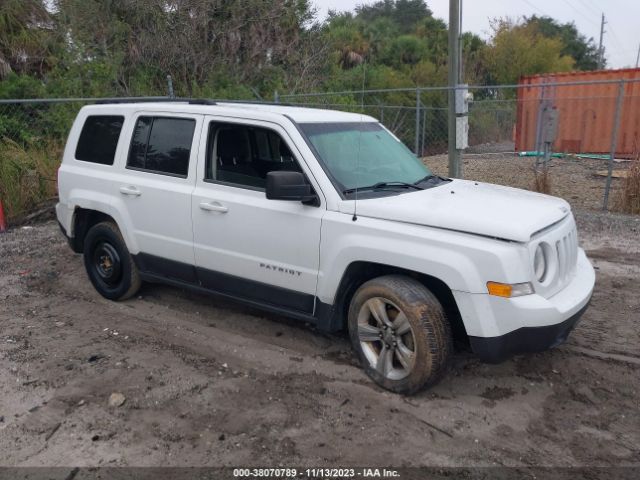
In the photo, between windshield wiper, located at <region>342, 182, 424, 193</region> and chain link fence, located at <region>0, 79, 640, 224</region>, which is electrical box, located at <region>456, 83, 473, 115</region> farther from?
windshield wiper, located at <region>342, 182, 424, 193</region>

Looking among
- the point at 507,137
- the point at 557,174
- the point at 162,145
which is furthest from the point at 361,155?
the point at 507,137

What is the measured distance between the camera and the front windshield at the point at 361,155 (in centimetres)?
424

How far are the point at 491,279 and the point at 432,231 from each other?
47cm

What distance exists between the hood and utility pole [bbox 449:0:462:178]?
3.99m

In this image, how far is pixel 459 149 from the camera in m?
8.30

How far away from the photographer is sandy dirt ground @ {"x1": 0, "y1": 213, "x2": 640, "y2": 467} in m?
3.30

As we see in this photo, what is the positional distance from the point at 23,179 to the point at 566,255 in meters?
8.28

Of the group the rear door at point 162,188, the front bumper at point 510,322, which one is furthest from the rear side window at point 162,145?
the front bumper at point 510,322

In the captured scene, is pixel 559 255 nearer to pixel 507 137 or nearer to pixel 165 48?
pixel 165 48

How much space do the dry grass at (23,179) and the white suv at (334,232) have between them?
4.30 meters

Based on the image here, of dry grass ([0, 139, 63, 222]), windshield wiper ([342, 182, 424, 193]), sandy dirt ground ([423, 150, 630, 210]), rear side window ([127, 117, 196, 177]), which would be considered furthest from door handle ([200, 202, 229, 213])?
sandy dirt ground ([423, 150, 630, 210])

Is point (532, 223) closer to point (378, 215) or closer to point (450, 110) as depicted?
point (378, 215)

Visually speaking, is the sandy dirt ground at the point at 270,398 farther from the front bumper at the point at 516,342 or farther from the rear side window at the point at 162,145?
the rear side window at the point at 162,145

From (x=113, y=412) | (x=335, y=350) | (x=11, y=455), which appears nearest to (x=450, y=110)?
A: (x=335, y=350)
